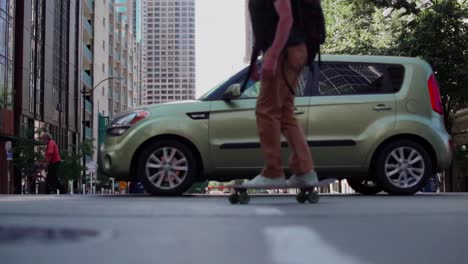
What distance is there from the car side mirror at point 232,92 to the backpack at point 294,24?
2.32 m

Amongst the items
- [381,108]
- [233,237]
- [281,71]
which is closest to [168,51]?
[381,108]

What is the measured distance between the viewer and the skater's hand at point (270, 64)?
5094 mm

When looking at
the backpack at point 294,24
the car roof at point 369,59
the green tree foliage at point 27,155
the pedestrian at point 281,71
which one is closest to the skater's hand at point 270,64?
the pedestrian at point 281,71

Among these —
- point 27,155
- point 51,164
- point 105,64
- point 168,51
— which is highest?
point 168,51

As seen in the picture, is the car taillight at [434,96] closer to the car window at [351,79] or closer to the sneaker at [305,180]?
the car window at [351,79]

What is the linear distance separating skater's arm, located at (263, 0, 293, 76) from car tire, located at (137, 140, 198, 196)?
324 cm

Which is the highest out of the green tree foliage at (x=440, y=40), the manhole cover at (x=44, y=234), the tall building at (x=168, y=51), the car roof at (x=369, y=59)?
the tall building at (x=168, y=51)

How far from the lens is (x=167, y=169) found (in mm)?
8164

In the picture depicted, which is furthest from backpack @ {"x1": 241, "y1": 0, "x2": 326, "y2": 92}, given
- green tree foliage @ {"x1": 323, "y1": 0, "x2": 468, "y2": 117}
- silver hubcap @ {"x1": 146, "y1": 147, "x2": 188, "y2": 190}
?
green tree foliage @ {"x1": 323, "y1": 0, "x2": 468, "y2": 117}

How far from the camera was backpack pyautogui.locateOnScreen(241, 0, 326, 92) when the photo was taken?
535 cm

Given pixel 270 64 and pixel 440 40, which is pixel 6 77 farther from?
pixel 270 64

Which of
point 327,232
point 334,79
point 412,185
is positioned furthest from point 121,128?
point 327,232

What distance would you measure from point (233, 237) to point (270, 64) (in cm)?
225

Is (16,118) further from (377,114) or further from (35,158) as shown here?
(377,114)
